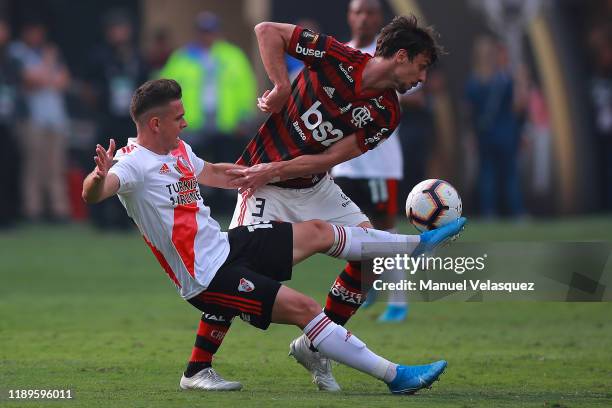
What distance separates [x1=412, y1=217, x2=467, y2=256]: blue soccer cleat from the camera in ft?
23.4

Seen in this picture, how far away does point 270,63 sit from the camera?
Result: 7.49 m

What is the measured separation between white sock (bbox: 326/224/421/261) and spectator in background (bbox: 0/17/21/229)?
11409 mm

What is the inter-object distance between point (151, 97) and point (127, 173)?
18.0 inches

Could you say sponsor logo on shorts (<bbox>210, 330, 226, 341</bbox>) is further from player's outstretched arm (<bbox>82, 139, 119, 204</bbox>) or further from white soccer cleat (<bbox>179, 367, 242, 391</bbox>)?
player's outstretched arm (<bbox>82, 139, 119, 204</bbox>)

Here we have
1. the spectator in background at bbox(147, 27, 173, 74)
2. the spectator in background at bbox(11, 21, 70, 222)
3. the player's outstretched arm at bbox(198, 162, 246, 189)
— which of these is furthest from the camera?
the spectator in background at bbox(11, 21, 70, 222)

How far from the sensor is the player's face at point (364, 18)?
9922 mm

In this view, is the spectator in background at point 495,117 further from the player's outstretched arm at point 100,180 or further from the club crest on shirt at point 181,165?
the player's outstretched arm at point 100,180

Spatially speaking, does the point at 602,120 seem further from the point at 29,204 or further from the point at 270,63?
the point at 270,63

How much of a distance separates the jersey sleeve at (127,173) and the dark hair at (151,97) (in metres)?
0.27

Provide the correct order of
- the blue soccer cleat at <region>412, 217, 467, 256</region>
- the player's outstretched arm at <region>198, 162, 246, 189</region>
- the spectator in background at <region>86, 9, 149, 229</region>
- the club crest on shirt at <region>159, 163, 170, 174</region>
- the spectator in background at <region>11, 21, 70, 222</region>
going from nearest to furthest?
1. the club crest on shirt at <region>159, 163, 170, 174</region>
2. the blue soccer cleat at <region>412, 217, 467, 256</region>
3. the player's outstretched arm at <region>198, 162, 246, 189</region>
4. the spectator in background at <region>86, 9, 149, 229</region>
5. the spectator in background at <region>11, 21, 70, 222</region>

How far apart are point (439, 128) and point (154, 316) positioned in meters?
10.6

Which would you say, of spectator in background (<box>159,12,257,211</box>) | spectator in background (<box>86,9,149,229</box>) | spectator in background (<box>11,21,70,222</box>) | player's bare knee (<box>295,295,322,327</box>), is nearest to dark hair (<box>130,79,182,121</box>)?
player's bare knee (<box>295,295,322,327</box>)

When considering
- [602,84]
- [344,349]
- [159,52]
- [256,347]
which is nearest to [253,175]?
[344,349]

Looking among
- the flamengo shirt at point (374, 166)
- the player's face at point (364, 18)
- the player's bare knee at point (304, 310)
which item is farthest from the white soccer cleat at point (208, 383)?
the player's face at point (364, 18)
